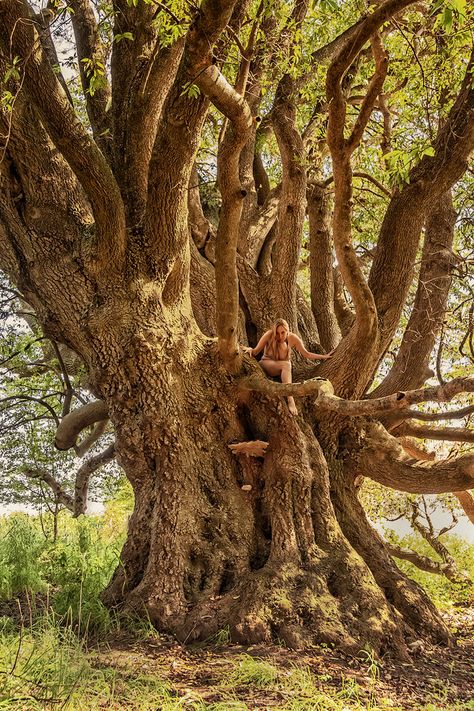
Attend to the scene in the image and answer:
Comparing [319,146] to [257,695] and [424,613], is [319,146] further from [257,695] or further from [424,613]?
[257,695]

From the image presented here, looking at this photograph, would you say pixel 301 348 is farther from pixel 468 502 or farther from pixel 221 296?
pixel 468 502

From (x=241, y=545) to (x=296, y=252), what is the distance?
3624 mm

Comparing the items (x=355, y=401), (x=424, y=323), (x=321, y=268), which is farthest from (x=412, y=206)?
(x=355, y=401)

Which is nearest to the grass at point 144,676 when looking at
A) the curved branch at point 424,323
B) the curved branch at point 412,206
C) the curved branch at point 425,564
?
the curved branch at point 424,323

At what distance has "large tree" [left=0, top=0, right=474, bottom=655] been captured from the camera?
4672 mm

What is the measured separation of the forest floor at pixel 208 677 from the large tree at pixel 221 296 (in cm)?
28

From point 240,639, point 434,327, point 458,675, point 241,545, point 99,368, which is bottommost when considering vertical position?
point 458,675

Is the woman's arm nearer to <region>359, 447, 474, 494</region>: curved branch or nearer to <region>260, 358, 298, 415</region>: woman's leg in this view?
<region>260, 358, 298, 415</region>: woman's leg

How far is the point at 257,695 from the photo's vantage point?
3408 mm

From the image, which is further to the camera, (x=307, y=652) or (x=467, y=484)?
(x=467, y=484)

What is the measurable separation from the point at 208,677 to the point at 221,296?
299 centimetres

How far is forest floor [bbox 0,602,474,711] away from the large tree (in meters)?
0.28

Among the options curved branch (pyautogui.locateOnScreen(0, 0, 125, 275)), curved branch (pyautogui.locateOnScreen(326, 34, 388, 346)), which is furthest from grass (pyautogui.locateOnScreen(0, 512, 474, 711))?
curved branch (pyautogui.locateOnScreen(0, 0, 125, 275))

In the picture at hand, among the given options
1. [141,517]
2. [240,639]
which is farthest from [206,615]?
[141,517]
